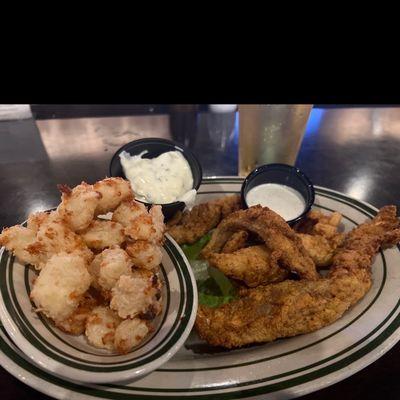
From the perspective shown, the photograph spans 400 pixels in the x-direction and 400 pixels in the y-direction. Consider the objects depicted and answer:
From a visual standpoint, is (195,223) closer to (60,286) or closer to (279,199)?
(279,199)

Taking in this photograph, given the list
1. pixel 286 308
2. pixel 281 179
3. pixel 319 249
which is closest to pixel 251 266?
pixel 286 308

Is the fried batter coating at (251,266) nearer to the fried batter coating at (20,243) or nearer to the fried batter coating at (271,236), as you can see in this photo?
the fried batter coating at (271,236)

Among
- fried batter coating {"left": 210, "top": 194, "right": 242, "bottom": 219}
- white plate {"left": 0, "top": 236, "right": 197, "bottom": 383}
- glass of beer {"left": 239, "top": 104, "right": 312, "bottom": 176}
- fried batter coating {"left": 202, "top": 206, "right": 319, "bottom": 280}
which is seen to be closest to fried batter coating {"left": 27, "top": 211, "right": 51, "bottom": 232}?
white plate {"left": 0, "top": 236, "right": 197, "bottom": 383}

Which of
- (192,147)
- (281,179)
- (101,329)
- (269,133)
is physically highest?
(101,329)

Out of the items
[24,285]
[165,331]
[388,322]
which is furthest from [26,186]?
[388,322]

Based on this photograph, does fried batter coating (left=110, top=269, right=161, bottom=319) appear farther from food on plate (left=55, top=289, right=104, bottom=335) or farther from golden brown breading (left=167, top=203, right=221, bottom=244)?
golden brown breading (left=167, top=203, right=221, bottom=244)
